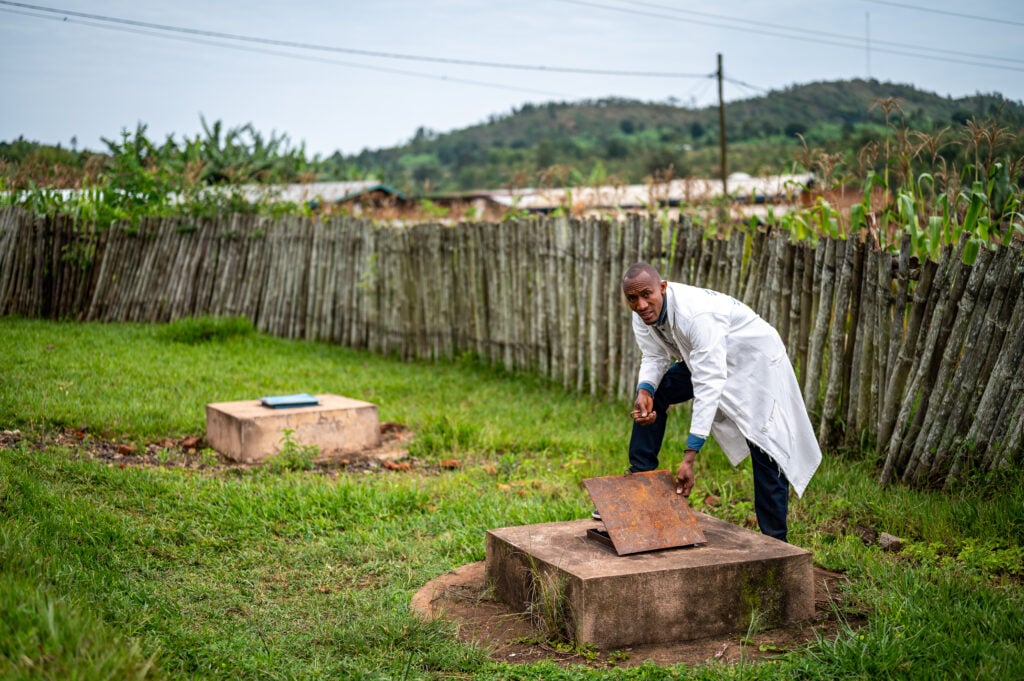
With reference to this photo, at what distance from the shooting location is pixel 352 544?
201 inches

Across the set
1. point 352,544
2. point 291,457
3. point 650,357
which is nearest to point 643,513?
point 650,357

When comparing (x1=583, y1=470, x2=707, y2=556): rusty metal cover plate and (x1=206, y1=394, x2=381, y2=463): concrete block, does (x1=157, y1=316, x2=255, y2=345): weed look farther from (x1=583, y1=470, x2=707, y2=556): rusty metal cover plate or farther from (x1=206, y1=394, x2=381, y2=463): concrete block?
(x1=583, y1=470, x2=707, y2=556): rusty metal cover plate

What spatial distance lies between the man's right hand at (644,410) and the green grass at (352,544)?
112 centimetres

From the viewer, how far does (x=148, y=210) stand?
547 inches

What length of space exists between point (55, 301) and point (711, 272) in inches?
368

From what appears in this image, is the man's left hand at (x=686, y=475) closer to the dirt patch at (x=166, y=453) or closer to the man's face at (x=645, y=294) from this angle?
the man's face at (x=645, y=294)

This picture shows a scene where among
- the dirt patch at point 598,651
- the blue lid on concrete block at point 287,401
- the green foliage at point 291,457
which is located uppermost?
the blue lid on concrete block at point 287,401

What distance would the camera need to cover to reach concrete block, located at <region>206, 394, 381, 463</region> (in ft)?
22.3

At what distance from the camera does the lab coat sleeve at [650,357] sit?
15.1 ft

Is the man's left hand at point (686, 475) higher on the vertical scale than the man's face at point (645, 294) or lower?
lower

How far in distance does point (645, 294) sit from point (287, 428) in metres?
3.56

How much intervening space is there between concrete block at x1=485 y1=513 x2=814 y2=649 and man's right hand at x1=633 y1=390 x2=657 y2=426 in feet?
1.95

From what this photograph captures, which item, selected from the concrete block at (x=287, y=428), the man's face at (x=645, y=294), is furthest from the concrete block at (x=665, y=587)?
the concrete block at (x=287, y=428)

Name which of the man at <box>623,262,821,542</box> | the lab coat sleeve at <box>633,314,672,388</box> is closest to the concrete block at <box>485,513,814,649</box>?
the man at <box>623,262,821,542</box>
